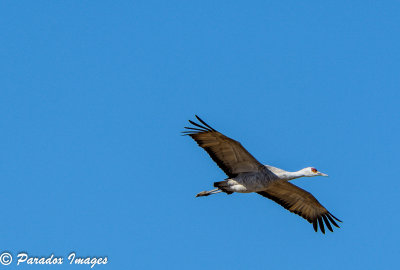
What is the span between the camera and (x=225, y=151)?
18.4m

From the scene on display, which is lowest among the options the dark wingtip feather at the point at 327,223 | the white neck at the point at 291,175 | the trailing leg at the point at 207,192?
the dark wingtip feather at the point at 327,223

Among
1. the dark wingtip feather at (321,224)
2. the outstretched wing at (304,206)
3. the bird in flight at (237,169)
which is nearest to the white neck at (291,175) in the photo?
the bird in flight at (237,169)

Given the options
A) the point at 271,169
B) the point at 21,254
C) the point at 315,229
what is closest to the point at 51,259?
the point at 21,254

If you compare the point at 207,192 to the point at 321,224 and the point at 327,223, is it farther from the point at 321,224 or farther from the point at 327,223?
the point at 327,223

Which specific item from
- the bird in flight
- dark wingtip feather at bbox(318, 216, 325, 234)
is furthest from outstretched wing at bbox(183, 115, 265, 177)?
dark wingtip feather at bbox(318, 216, 325, 234)

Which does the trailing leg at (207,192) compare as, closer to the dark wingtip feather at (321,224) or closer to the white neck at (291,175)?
the white neck at (291,175)

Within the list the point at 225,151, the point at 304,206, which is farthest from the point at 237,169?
the point at 304,206

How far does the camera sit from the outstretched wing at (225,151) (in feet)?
57.9

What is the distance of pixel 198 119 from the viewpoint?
55.3ft

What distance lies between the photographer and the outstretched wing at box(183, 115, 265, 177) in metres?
17.7

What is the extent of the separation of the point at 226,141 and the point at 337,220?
5.33 m

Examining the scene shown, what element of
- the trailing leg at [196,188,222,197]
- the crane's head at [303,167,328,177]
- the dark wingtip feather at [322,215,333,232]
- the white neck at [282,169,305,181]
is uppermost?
the trailing leg at [196,188,222,197]

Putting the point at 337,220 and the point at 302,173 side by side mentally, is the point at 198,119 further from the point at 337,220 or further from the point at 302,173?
the point at 337,220

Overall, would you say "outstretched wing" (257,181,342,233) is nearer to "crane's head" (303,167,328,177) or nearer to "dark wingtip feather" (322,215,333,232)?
"dark wingtip feather" (322,215,333,232)
